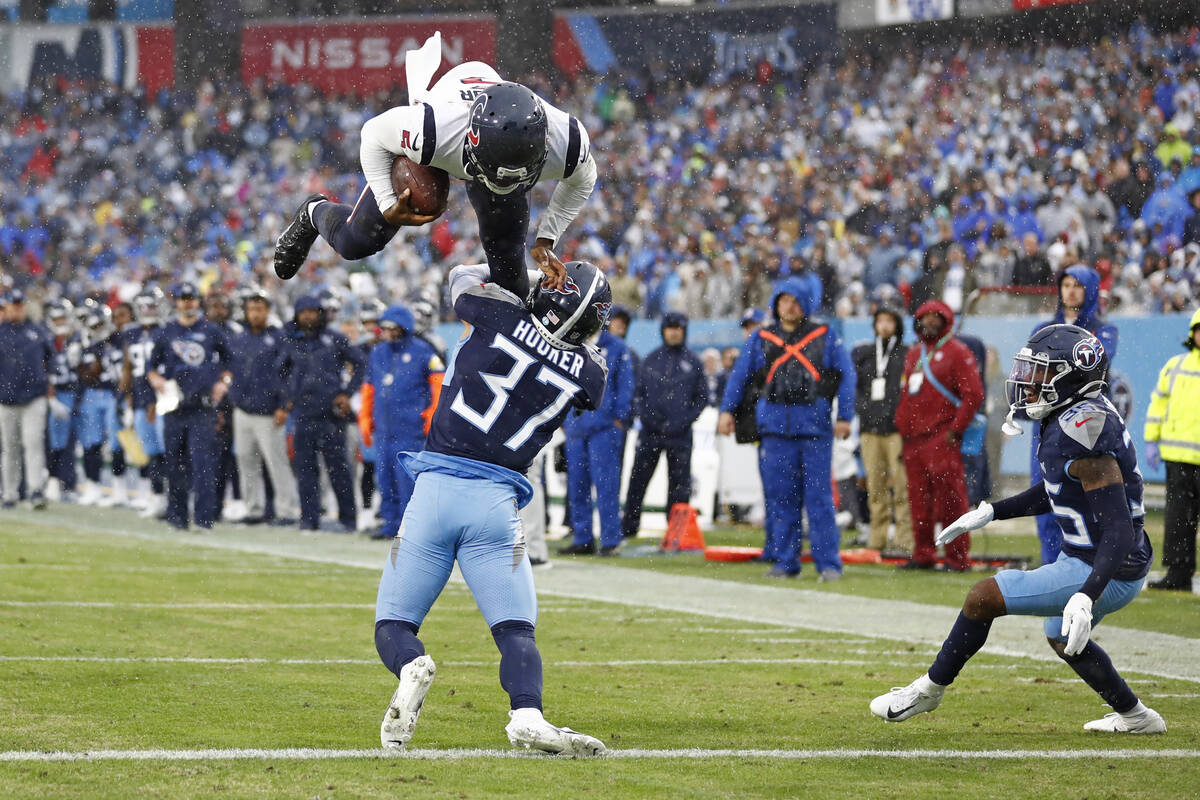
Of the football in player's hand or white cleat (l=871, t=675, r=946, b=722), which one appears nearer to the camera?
the football in player's hand

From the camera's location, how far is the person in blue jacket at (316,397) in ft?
50.8

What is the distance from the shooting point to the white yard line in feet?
27.8

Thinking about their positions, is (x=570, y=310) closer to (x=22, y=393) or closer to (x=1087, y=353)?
(x=1087, y=353)

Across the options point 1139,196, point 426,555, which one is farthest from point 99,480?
point 426,555

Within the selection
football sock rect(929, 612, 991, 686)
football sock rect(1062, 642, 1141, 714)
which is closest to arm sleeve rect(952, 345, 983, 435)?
football sock rect(1062, 642, 1141, 714)

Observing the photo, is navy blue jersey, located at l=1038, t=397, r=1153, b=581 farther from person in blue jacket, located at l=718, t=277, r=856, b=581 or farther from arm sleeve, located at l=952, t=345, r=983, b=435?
arm sleeve, located at l=952, t=345, r=983, b=435

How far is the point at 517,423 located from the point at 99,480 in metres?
14.7

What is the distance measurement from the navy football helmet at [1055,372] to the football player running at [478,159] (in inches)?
69.6

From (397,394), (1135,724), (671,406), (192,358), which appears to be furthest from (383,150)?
(192,358)

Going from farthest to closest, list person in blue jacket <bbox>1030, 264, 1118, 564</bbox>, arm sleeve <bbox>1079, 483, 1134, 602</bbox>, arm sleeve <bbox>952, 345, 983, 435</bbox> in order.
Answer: arm sleeve <bbox>952, 345, 983, 435</bbox> < person in blue jacket <bbox>1030, 264, 1118, 564</bbox> < arm sleeve <bbox>1079, 483, 1134, 602</bbox>

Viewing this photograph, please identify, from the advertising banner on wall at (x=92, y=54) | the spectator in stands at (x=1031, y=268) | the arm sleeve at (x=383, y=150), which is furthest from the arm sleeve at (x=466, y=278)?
the advertising banner on wall at (x=92, y=54)

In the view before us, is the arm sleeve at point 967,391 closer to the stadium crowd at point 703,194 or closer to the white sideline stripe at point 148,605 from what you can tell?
the stadium crowd at point 703,194

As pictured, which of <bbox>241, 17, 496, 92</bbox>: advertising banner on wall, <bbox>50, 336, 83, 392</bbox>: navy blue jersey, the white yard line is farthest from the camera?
<bbox>241, 17, 496, 92</bbox>: advertising banner on wall

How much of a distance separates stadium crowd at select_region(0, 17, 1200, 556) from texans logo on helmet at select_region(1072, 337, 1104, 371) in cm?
735
